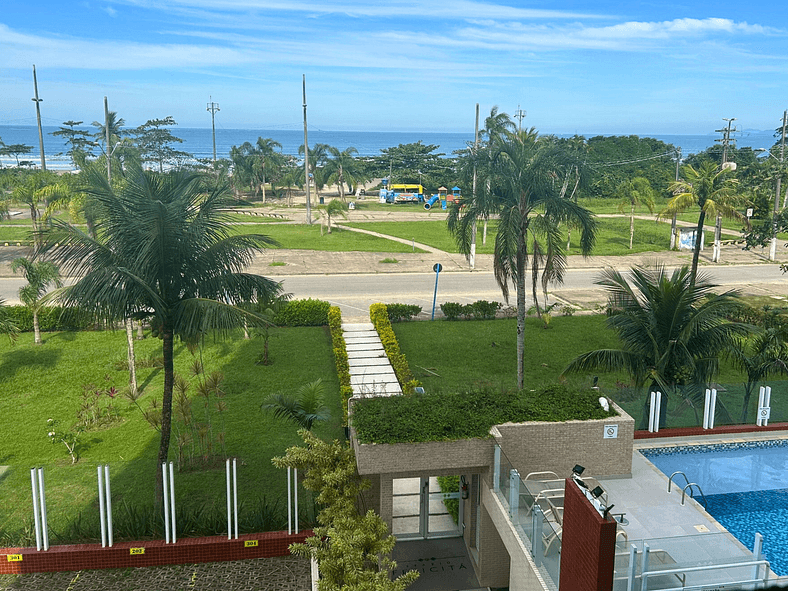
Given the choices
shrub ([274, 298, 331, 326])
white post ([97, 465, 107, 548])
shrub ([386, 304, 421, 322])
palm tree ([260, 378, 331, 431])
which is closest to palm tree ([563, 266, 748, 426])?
palm tree ([260, 378, 331, 431])

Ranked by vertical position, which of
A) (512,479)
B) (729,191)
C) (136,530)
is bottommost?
(136,530)

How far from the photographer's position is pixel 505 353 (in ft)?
76.3

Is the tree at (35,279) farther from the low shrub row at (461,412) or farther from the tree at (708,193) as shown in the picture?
the tree at (708,193)

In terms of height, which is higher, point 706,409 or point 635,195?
point 635,195

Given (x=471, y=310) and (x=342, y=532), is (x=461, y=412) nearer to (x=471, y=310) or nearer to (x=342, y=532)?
(x=342, y=532)

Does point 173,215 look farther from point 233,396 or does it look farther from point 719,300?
point 719,300

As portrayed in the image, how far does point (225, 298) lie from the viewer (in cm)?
1366

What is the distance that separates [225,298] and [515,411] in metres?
5.71

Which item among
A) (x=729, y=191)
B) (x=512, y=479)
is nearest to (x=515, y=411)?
(x=512, y=479)

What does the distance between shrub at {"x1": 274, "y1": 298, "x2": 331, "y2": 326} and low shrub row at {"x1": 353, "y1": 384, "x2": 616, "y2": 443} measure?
12.9 metres

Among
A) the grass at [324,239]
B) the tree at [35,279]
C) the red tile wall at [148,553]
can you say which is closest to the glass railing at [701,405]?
the red tile wall at [148,553]

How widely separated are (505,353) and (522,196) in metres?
6.94

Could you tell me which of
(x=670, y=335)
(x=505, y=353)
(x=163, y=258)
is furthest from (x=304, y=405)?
(x=505, y=353)

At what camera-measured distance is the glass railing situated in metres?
15.1
